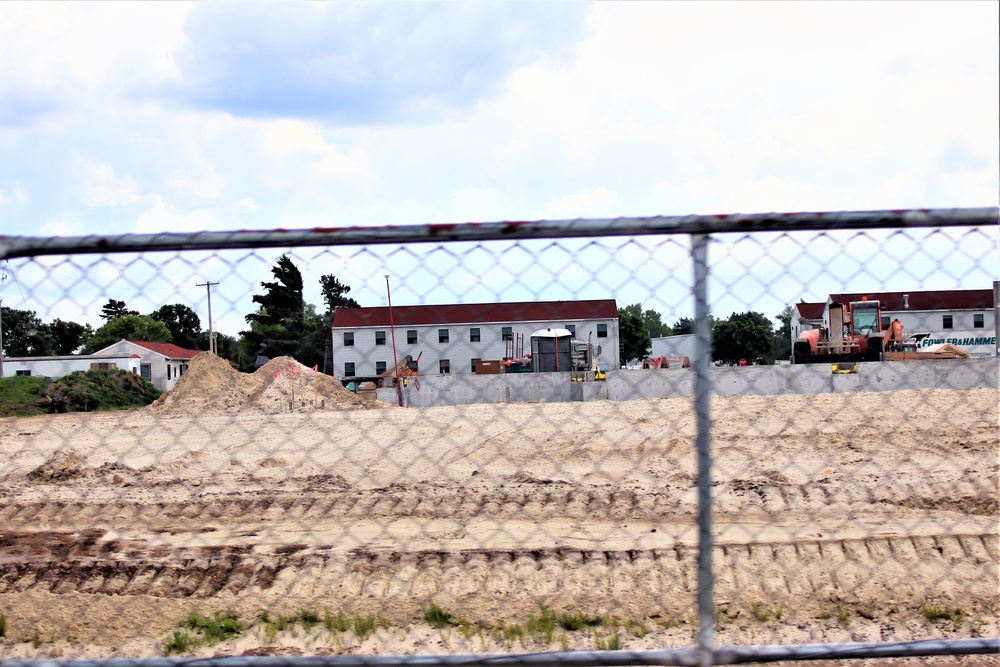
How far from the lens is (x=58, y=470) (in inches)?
465

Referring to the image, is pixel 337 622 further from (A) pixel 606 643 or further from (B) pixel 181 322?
(B) pixel 181 322

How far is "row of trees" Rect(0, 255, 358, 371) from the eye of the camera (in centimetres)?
246

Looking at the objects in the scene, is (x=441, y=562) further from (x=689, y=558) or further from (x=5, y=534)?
(x=5, y=534)

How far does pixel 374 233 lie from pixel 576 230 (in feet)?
2.05

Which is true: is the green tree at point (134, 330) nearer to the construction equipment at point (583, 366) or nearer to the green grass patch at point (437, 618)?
the green grass patch at point (437, 618)

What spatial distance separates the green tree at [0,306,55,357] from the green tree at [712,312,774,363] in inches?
87.9

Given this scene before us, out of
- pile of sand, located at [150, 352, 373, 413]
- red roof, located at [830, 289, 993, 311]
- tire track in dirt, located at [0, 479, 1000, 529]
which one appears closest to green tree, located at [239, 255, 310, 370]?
red roof, located at [830, 289, 993, 311]

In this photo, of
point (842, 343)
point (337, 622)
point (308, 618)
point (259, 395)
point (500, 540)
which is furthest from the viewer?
point (259, 395)

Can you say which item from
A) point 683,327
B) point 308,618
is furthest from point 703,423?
point 308,618

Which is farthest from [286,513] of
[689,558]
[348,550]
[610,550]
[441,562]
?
[689,558]

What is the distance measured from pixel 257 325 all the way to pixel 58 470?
440 inches

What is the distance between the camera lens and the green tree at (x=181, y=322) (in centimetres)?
250

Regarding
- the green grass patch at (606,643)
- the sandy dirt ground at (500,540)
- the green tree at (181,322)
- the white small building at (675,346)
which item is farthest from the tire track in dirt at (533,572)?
the green tree at (181,322)

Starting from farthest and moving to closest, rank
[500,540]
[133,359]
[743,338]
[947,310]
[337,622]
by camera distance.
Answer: [500,540], [337,622], [133,359], [947,310], [743,338]
